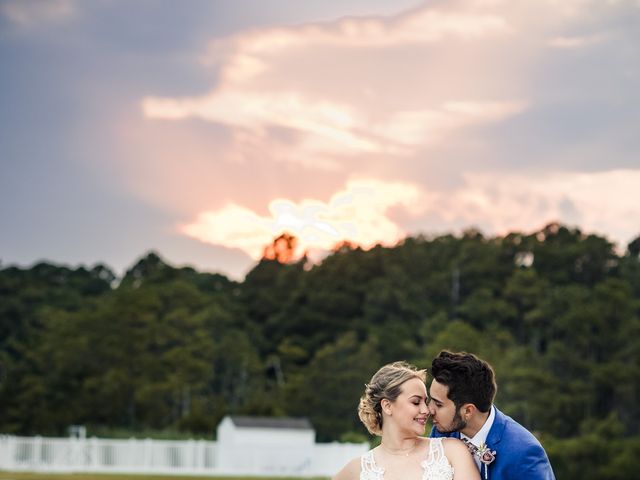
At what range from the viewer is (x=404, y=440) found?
6.29m

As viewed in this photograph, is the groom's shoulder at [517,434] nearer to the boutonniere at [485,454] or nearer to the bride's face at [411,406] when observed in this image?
the boutonniere at [485,454]

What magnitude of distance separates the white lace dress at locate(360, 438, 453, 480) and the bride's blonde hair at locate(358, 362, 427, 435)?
21 centimetres

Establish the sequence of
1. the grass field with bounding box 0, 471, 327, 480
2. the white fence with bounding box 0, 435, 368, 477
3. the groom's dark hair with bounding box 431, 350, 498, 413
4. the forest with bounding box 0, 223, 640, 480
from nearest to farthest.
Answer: the groom's dark hair with bounding box 431, 350, 498, 413 → the grass field with bounding box 0, 471, 327, 480 → the white fence with bounding box 0, 435, 368, 477 → the forest with bounding box 0, 223, 640, 480

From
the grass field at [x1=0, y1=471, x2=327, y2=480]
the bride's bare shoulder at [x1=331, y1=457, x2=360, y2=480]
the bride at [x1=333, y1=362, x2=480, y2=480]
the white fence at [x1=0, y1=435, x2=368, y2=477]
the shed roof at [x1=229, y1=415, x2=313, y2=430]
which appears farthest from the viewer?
the shed roof at [x1=229, y1=415, x2=313, y2=430]

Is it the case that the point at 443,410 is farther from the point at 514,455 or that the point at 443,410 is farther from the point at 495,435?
the point at 514,455

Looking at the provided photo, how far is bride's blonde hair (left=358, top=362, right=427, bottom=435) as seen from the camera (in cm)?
614

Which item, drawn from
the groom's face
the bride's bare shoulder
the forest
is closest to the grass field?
the forest

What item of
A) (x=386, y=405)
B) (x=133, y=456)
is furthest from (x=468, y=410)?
(x=133, y=456)

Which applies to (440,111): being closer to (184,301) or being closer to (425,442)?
(184,301)

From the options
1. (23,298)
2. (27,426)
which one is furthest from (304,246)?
(27,426)

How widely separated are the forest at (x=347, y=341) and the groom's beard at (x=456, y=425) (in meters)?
55.1

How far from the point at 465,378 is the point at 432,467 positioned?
22.0 inches

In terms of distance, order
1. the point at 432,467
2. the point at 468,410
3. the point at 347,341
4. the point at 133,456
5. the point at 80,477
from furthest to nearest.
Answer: the point at 347,341, the point at 133,456, the point at 80,477, the point at 432,467, the point at 468,410

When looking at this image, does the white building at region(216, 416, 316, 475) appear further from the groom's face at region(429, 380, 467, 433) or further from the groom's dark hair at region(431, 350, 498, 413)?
the groom's dark hair at region(431, 350, 498, 413)
